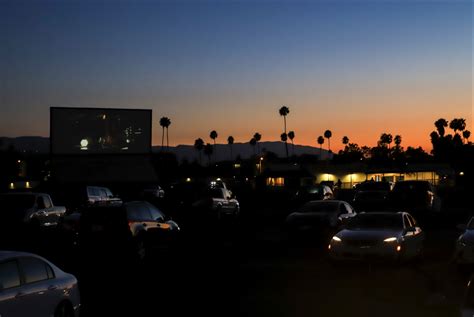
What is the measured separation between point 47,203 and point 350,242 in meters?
12.4

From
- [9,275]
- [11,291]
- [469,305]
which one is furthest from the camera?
[9,275]

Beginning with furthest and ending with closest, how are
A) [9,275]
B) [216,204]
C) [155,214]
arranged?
[216,204]
[155,214]
[9,275]

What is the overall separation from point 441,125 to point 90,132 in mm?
120641

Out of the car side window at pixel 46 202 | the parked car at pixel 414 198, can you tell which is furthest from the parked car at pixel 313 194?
the car side window at pixel 46 202

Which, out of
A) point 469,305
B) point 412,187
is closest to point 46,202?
point 412,187

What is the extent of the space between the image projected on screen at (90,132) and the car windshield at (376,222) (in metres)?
32.1

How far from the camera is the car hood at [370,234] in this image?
1805 centimetres

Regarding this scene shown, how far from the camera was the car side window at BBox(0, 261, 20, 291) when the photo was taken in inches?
353

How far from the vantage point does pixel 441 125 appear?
15825 cm

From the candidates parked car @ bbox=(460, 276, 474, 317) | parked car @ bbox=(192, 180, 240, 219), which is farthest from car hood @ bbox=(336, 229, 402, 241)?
parked car @ bbox=(192, 180, 240, 219)

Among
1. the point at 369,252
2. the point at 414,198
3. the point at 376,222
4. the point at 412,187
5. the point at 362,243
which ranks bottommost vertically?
the point at 369,252

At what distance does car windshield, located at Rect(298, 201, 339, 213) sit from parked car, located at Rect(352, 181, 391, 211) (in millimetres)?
11228

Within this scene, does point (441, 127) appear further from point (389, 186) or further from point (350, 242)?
point (350, 242)

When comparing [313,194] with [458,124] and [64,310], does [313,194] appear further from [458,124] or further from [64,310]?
[458,124]
